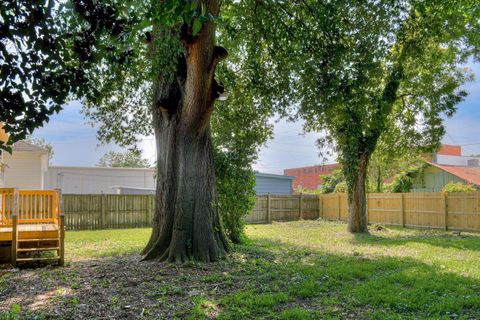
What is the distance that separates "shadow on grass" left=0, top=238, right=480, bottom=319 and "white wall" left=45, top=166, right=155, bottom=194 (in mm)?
23097

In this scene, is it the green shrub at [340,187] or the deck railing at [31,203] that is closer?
the deck railing at [31,203]

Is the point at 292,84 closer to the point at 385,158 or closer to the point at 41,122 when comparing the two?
the point at 41,122

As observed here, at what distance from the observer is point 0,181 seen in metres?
13.4

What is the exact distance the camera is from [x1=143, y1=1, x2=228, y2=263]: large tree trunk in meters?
7.69

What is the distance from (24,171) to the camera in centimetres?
1989

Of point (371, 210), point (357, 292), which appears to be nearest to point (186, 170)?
point (357, 292)

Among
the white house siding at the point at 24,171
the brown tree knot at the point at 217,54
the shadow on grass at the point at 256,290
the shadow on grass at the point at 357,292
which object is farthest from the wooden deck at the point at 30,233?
the white house siding at the point at 24,171

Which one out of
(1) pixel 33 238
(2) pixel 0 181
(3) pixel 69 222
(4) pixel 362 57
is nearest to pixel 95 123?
(2) pixel 0 181

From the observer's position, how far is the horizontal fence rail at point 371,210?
15766 millimetres

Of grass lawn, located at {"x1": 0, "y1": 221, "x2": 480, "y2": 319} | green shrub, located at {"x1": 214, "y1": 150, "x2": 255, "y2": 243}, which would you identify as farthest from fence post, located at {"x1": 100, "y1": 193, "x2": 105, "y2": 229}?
green shrub, located at {"x1": 214, "y1": 150, "x2": 255, "y2": 243}

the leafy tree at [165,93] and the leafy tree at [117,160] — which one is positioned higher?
the leafy tree at [117,160]

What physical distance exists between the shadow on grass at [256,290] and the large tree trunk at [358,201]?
22.8 feet

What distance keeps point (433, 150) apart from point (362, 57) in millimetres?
9744

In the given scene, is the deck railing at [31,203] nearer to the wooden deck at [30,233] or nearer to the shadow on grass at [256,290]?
the wooden deck at [30,233]
